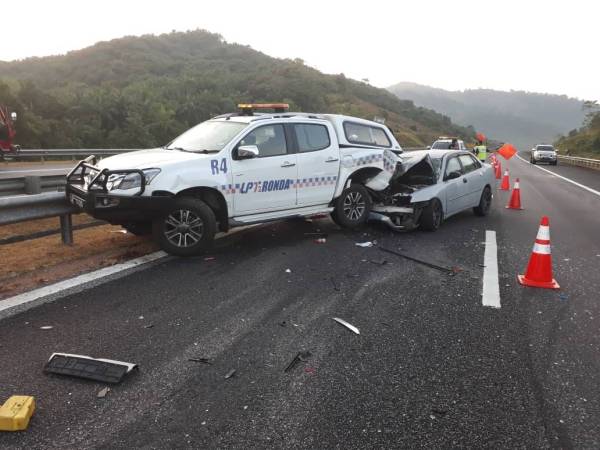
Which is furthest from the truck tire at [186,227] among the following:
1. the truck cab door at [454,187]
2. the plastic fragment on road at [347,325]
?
the truck cab door at [454,187]

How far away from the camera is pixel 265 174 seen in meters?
7.12

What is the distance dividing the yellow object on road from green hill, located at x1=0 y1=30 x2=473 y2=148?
36.9m

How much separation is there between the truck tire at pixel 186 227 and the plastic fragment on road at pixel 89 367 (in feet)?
9.55

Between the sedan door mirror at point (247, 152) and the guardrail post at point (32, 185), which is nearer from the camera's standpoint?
the sedan door mirror at point (247, 152)

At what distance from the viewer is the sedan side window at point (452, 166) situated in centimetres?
950

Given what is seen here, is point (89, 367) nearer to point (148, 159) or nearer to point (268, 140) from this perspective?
point (148, 159)

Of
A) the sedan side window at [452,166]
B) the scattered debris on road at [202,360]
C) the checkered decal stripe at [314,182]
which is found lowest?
the scattered debris on road at [202,360]

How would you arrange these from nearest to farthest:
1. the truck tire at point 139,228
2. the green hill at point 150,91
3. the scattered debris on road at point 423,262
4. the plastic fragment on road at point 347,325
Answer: the plastic fragment on road at point 347,325
the scattered debris on road at point 423,262
the truck tire at point 139,228
the green hill at point 150,91

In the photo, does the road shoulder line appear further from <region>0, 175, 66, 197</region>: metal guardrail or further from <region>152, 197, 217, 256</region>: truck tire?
<region>0, 175, 66, 197</region>: metal guardrail

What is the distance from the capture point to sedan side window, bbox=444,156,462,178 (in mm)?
9498

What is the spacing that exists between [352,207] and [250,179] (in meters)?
2.37

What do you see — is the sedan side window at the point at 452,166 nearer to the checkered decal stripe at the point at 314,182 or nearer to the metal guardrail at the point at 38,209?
the checkered decal stripe at the point at 314,182

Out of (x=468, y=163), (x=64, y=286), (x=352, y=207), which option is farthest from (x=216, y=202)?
(x=468, y=163)

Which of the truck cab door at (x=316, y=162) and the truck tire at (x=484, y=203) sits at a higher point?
the truck cab door at (x=316, y=162)
